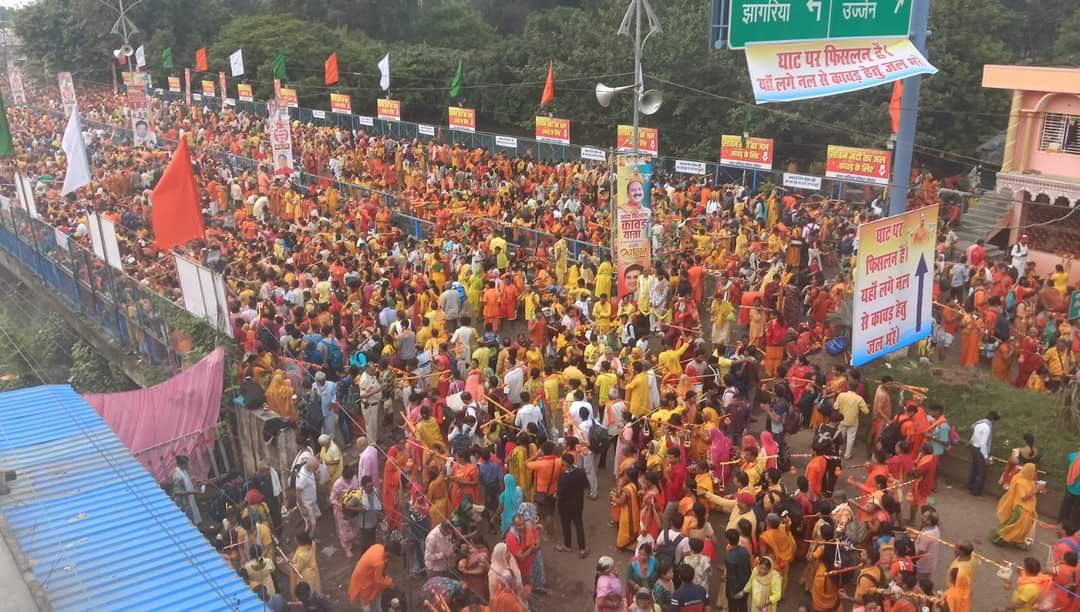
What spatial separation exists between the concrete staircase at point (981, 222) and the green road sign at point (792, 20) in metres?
13.0

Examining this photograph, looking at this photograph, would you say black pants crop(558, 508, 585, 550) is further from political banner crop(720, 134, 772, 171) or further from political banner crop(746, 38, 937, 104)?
political banner crop(720, 134, 772, 171)

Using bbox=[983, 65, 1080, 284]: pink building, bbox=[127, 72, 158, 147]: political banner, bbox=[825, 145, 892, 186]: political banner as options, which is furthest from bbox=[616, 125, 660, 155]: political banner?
bbox=[127, 72, 158, 147]: political banner

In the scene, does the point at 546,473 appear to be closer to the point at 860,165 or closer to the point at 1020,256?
the point at 1020,256

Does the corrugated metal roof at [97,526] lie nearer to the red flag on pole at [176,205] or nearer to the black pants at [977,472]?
the red flag on pole at [176,205]

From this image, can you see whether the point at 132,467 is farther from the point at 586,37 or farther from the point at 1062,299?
the point at 586,37

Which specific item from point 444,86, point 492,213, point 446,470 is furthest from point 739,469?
point 444,86

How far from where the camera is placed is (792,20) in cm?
770

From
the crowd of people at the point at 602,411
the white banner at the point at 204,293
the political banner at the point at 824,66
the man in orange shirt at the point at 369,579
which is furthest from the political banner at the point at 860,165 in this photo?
the man in orange shirt at the point at 369,579

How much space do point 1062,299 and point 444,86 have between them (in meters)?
29.3

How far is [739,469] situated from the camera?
900 cm

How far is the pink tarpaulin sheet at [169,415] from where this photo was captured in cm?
1058

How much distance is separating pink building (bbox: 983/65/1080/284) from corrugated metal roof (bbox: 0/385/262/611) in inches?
677

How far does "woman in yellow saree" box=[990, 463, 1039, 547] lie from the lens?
8.45m

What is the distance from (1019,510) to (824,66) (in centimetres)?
459
